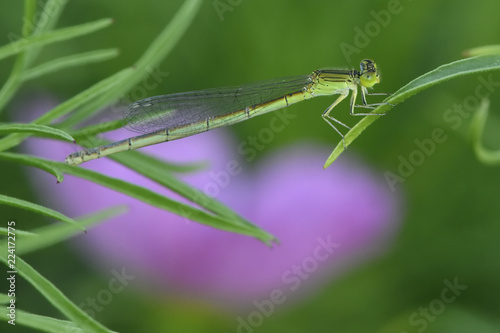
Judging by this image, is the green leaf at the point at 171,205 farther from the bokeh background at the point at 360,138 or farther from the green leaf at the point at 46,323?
the bokeh background at the point at 360,138

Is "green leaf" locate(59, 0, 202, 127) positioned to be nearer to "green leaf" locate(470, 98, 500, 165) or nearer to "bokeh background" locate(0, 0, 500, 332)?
"green leaf" locate(470, 98, 500, 165)

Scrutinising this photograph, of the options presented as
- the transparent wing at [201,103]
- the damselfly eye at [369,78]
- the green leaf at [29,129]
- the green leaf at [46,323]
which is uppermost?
the transparent wing at [201,103]

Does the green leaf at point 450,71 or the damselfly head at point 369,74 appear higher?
the damselfly head at point 369,74

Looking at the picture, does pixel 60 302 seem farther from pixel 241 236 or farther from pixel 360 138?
pixel 360 138

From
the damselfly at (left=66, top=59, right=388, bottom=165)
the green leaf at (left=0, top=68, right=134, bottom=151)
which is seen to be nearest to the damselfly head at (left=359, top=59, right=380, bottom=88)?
the damselfly at (left=66, top=59, right=388, bottom=165)

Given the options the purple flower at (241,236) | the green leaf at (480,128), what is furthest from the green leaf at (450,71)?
the purple flower at (241,236)

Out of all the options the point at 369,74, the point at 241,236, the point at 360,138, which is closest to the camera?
the point at 369,74

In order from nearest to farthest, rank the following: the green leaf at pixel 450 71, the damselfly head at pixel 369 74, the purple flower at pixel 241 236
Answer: the green leaf at pixel 450 71
the damselfly head at pixel 369 74
the purple flower at pixel 241 236

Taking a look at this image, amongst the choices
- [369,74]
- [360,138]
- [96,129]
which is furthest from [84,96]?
[360,138]
